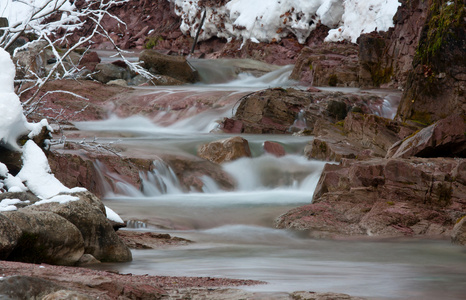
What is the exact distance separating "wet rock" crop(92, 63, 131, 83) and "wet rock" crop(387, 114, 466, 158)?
16159 mm

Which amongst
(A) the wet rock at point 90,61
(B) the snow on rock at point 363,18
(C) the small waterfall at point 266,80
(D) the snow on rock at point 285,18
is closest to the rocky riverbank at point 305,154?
(A) the wet rock at point 90,61

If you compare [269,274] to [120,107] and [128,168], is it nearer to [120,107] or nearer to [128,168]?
[128,168]

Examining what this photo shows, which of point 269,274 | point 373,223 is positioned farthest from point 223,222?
point 269,274

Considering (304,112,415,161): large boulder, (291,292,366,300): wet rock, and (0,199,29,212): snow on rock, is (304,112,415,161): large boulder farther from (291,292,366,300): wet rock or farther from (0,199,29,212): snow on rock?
(291,292,366,300): wet rock

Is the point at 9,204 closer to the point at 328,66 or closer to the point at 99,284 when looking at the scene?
the point at 99,284

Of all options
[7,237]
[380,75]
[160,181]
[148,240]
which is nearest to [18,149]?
[148,240]

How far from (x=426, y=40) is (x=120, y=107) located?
10.0 meters

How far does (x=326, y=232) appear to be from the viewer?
27.1 ft

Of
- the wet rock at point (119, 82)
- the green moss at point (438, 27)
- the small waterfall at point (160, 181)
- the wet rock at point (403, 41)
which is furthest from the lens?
the wet rock at point (119, 82)

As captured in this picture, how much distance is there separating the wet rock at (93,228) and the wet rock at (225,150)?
7.47 m

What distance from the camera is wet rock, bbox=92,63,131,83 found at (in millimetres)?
23984

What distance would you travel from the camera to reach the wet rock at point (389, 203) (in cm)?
823

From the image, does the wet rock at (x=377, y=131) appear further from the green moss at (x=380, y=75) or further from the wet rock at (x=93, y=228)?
the wet rock at (x=93, y=228)

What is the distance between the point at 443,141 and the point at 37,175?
19.3 feet
